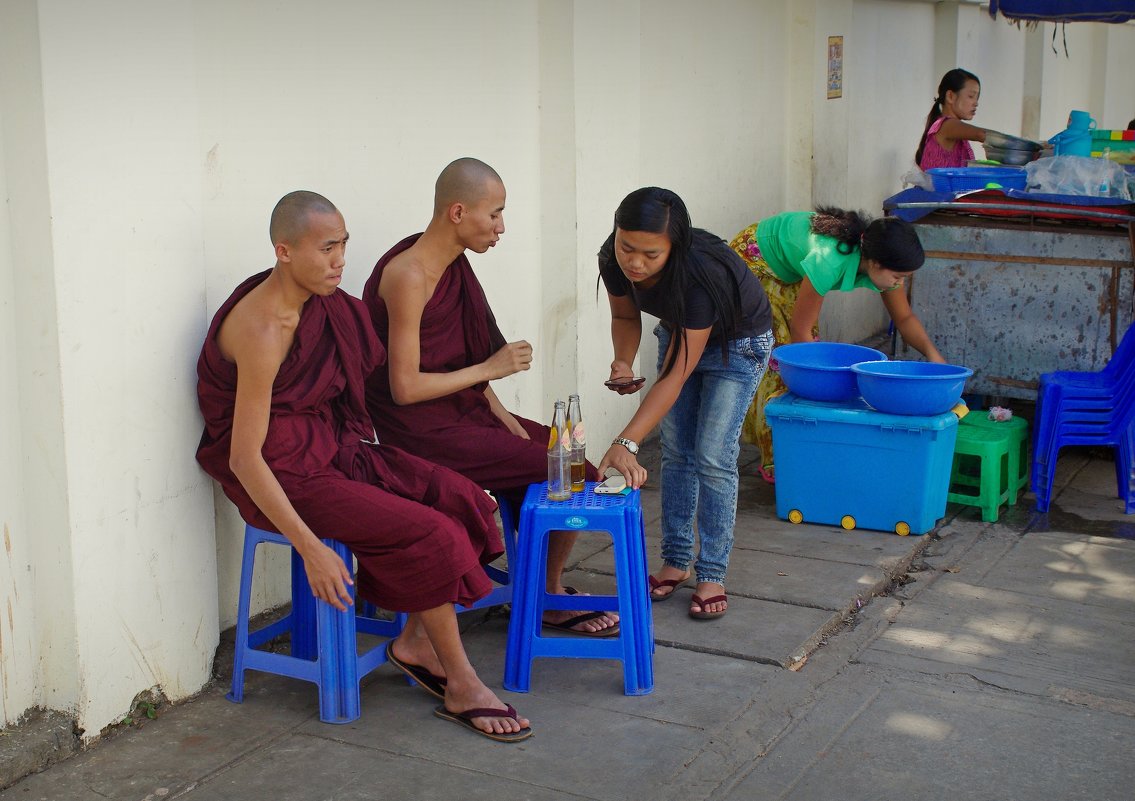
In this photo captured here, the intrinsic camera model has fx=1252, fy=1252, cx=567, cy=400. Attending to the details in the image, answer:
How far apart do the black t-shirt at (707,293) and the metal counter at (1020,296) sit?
2.15 m

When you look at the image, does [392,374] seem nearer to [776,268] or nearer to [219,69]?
[219,69]

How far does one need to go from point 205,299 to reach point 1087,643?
3027 mm

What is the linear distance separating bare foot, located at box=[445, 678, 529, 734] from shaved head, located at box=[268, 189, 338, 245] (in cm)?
133

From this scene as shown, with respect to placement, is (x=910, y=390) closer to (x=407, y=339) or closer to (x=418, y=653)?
(x=407, y=339)

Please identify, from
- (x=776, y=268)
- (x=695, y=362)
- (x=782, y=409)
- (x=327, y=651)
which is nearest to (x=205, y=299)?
(x=327, y=651)

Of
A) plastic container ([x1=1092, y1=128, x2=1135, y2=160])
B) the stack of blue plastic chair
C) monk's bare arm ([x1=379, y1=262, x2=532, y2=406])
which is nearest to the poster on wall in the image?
plastic container ([x1=1092, y1=128, x2=1135, y2=160])

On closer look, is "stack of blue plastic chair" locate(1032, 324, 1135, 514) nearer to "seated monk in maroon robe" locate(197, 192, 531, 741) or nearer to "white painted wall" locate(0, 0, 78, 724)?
"seated monk in maroon robe" locate(197, 192, 531, 741)

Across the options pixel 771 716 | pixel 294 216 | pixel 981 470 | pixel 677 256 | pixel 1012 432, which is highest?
pixel 294 216

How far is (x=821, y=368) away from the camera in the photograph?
203 inches

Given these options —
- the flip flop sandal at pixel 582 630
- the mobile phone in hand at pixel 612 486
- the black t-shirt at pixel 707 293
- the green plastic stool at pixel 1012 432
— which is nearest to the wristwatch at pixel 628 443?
the mobile phone in hand at pixel 612 486

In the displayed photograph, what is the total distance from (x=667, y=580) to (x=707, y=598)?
0.23m

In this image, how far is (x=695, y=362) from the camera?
4.04 m

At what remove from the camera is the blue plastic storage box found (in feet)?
16.6

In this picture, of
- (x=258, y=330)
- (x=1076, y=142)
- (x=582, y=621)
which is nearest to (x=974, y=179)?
(x=1076, y=142)
